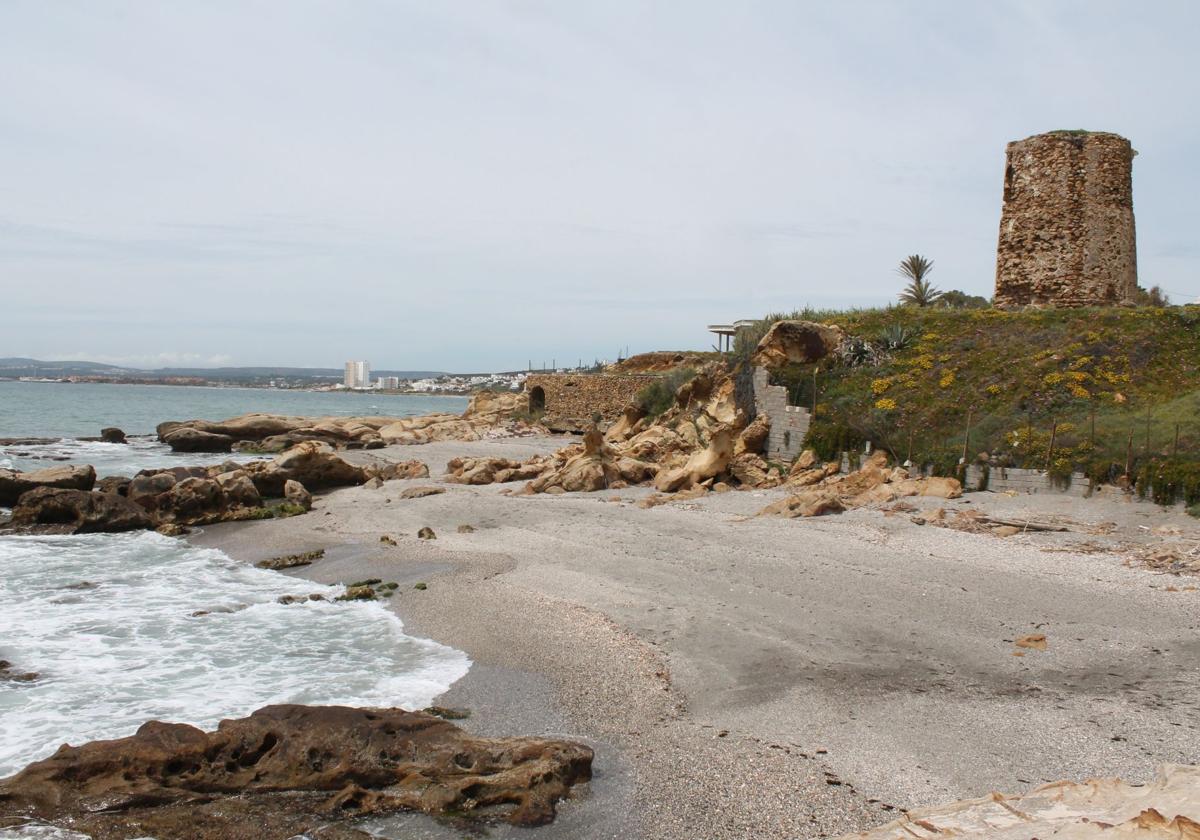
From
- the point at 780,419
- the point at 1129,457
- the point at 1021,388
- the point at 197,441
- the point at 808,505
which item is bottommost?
the point at 197,441

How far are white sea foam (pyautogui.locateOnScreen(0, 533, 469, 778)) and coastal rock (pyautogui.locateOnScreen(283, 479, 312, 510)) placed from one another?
674 cm

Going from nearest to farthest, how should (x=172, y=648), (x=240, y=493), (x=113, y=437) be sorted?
(x=172, y=648) → (x=240, y=493) → (x=113, y=437)

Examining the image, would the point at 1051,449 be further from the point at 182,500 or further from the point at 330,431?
the point at 330,431

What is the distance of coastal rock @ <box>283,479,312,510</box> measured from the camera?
21359 mm

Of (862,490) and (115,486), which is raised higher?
(862,490)

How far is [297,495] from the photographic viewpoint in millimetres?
21641

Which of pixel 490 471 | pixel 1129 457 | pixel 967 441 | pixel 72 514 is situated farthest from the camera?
pixel 490 471

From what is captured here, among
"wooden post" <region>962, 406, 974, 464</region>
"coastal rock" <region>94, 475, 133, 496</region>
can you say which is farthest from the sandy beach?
"coastal rock" <region>94, 475, 133, 496</region>

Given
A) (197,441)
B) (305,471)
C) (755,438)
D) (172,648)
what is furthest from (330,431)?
(172,648)

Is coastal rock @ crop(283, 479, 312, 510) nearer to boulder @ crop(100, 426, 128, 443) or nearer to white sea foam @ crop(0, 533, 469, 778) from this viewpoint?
white sea foam @ crop(0, 533, 469, 778)

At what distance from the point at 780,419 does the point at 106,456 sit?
98.8 feet

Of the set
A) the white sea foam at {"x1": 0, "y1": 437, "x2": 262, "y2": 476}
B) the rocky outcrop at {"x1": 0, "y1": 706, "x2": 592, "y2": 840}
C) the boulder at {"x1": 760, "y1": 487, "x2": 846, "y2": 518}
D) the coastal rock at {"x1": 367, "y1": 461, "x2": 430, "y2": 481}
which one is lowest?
the white sea foam at {"x1": 0, "y1": 437, "x2": 262, "y2": 476}

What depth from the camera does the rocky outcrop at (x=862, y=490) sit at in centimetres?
1556

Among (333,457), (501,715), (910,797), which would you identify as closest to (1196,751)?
(910,797)
